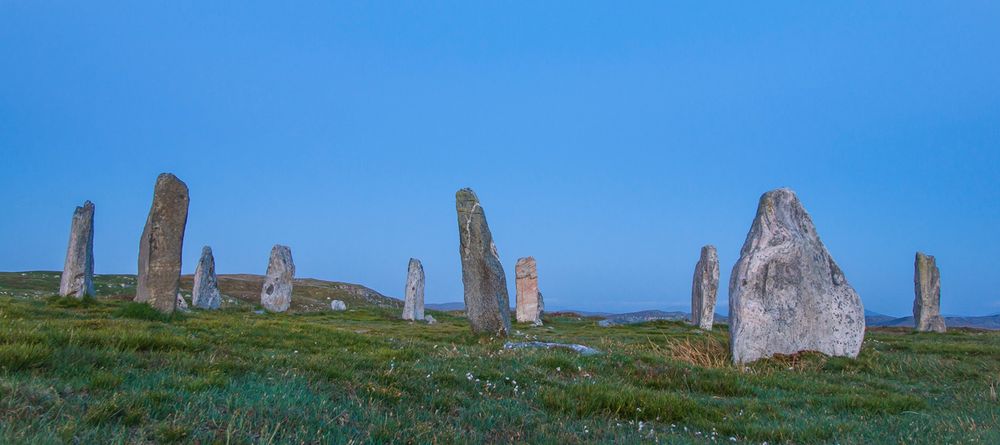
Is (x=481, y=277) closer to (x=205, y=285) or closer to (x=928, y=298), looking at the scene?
(x=205, y=285)

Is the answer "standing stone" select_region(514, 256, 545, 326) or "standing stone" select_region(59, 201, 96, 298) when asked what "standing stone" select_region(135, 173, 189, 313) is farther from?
"standing stone" select_region(514, 256, 545, 326)

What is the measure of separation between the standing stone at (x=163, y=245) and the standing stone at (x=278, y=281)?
19.0 m

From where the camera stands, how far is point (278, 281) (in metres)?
40.9

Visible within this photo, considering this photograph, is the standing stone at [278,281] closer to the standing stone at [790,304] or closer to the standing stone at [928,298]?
the standing stone at [790,304]

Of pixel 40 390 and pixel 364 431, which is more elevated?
pixel 40 390

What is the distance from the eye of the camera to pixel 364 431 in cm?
545

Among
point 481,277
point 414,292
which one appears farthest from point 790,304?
point 414,292

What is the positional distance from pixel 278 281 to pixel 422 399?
118 feet

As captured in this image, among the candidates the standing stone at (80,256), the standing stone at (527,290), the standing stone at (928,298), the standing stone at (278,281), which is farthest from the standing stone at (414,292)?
the standing stone at (928,298)

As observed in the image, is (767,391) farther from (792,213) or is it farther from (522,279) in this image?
(522,279)

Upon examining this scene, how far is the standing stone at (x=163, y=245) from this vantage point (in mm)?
20828

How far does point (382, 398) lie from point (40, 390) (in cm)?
291

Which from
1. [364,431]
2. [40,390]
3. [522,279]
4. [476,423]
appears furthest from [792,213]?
[522,279]

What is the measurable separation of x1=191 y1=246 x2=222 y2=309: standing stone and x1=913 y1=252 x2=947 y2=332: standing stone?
40.5 m
